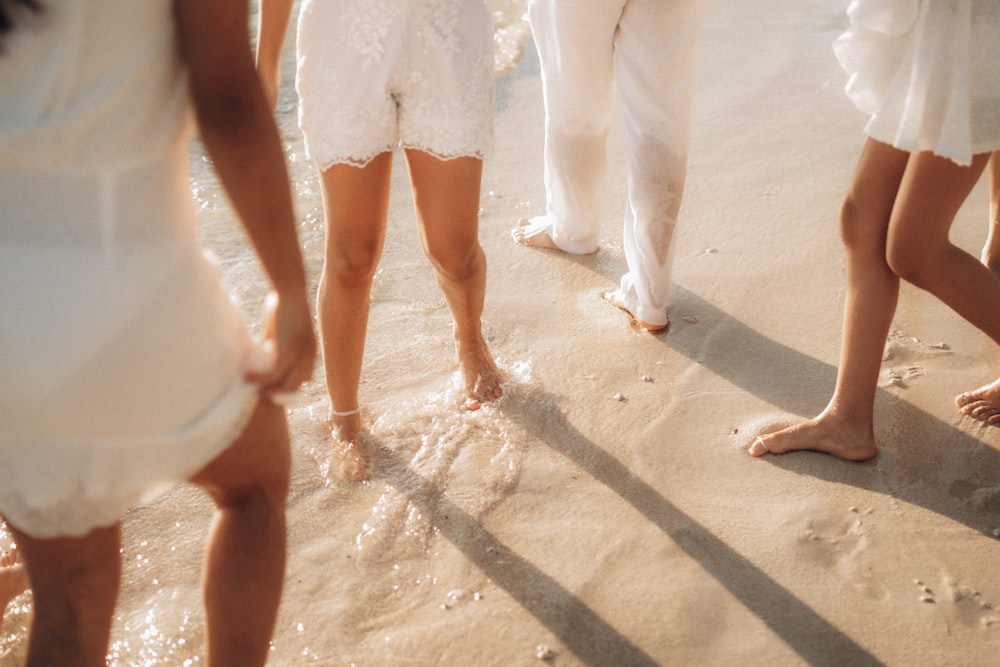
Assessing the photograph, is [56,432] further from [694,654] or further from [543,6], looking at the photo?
[543,6]

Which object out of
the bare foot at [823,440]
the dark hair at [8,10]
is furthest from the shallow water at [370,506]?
the dark hair at [8,10]

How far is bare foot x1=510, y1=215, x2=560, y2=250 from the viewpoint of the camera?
3777 mm

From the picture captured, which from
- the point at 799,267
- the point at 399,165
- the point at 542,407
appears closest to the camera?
the point at 542,407

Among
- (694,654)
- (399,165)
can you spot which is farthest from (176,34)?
(399,165)

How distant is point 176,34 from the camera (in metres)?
1.17

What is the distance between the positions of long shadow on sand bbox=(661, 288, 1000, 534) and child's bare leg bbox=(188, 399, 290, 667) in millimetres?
1645

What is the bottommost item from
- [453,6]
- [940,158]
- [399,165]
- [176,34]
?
[399,165]

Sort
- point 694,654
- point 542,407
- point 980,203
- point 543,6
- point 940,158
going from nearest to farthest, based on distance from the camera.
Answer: point 694,654
point 940,158
point 542,407
point 543,6
point 980,203

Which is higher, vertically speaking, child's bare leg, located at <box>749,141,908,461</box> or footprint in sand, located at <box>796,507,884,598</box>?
child's bare leg, located at <box>749,141,908,461</box>

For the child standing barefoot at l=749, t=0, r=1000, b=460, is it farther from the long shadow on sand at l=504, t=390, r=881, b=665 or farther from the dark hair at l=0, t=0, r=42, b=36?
the dark hair at l=0, t=0, r=42, b=36

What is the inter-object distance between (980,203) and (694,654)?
267 cm

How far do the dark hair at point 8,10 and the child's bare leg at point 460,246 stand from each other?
1.48 m

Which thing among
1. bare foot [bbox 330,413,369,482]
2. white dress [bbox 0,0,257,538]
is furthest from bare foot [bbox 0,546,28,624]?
white dress [bbox 0,0,257,538]

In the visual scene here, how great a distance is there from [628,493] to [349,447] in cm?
78
